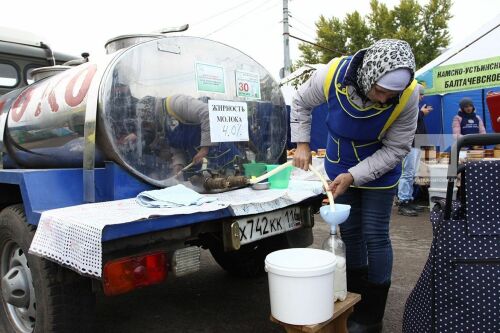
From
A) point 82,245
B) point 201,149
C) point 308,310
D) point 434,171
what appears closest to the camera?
point 82,245

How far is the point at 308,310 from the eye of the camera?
189cm

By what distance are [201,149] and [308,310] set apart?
1246mm

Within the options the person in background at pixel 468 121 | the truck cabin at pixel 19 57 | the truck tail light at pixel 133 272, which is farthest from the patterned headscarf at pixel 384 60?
the person in background at pixel 468 121

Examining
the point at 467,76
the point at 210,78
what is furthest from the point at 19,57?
the point at 467,76

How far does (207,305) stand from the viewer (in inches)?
126

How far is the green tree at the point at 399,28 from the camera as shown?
22.8 metres

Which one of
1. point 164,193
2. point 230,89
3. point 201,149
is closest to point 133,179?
point 164,193

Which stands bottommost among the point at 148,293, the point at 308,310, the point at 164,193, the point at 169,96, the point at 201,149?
the point at 148,293

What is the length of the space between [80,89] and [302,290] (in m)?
1.68

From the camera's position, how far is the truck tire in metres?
2.00

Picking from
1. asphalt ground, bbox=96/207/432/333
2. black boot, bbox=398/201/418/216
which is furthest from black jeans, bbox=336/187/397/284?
black boot, bbox=398/201/418/216

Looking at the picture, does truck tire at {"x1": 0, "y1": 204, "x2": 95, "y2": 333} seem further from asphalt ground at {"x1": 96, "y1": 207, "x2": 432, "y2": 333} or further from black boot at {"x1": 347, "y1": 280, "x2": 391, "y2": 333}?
black boot at {"x1": 347, "y1": 280, "x2": 391, "y2": 333}

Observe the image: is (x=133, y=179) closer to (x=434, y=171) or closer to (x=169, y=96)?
(x=169, y=96)

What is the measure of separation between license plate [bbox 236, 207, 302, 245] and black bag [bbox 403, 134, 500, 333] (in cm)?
93
